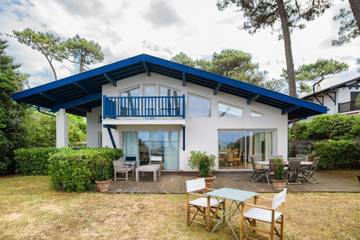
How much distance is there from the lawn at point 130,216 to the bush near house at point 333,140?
15.8 feet

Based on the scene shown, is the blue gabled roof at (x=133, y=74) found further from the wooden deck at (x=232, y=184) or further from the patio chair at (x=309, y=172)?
the wooden deck at (x=232, y=184)

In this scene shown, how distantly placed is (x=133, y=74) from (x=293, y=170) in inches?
311

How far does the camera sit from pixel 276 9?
517 inches

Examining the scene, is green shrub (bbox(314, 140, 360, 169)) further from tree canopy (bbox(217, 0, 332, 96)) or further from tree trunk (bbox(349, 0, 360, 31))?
tree trunk (bbox(349, 0, 360, 31))

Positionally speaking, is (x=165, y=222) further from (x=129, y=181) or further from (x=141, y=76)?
(x=141, y=76)

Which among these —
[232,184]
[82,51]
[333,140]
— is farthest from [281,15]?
[82,51]

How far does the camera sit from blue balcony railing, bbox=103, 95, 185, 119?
9.20 m

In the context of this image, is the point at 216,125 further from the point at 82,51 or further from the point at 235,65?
the point at 82,51

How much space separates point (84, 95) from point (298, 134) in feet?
45.0

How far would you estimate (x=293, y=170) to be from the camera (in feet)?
26.0

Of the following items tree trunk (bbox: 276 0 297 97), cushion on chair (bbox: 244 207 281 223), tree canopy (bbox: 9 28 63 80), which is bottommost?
cushion on chair (bbox: 244 207 281 223)

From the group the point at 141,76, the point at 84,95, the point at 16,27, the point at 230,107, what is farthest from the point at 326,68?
the point at 16,27

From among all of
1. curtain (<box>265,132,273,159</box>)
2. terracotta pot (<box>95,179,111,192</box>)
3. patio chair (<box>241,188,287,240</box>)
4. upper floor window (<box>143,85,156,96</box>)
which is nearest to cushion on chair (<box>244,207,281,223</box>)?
patio chair (<box>241,188,287,240</box>)

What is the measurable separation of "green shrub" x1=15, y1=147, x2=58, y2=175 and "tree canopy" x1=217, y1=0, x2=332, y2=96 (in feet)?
42.3
